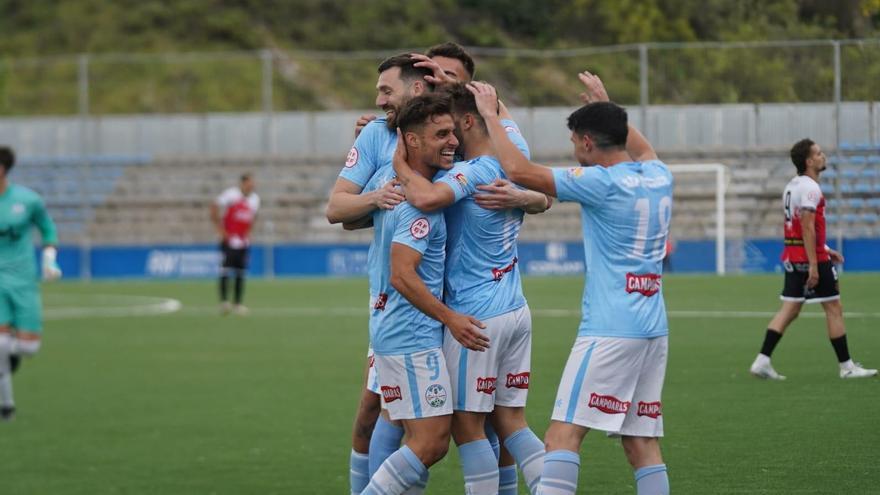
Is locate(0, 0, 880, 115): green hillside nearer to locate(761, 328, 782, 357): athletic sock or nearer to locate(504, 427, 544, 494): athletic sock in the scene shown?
locate(761, 328, 782, 357): athletic sock

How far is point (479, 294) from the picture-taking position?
252 inches

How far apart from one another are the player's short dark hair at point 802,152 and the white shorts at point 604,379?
16.6ft

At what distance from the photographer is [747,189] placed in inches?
910

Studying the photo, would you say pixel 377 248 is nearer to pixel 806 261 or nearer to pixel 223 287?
pixel 806 261

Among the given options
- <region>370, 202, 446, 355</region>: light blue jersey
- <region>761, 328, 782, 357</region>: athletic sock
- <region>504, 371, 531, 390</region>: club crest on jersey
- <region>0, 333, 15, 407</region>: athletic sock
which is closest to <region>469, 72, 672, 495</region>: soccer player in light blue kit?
<region>504, 371, 531, 390</region>: club crest on jersey

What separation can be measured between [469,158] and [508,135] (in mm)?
247

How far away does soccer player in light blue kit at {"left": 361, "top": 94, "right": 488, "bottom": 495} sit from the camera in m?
6.10

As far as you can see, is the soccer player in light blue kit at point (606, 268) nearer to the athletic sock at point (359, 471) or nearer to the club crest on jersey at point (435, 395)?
the club crest on jersey at point (435, 395)

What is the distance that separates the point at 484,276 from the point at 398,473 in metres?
0.99

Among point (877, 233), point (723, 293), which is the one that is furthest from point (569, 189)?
point (723, 293)

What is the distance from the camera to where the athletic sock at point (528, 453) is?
6.59 metres

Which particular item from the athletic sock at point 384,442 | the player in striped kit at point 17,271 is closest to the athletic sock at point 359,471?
the athletic sock at point 384,442

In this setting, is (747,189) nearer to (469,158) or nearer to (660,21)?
(660,21)

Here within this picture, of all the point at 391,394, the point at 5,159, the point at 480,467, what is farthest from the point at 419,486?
the point at 5,159
